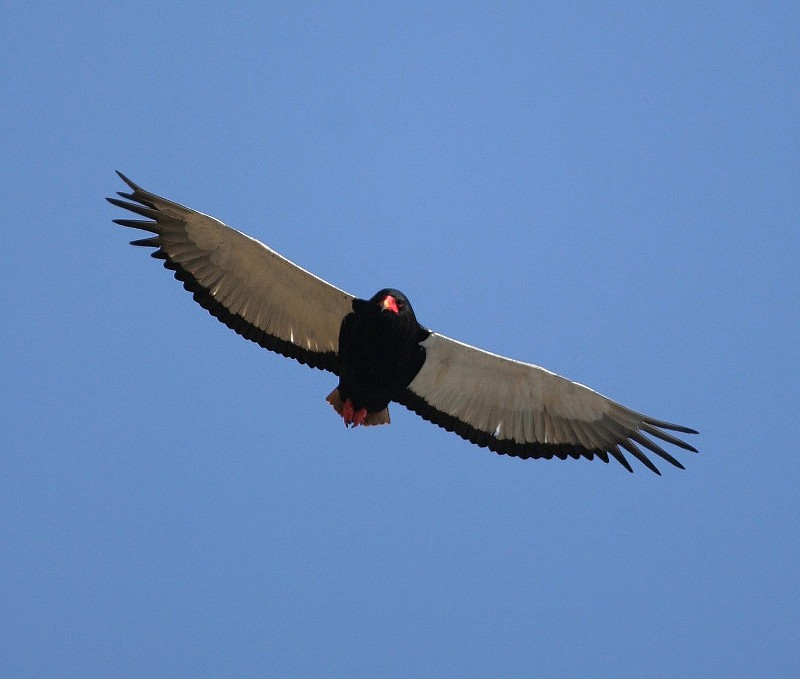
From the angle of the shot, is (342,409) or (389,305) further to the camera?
(342,409)

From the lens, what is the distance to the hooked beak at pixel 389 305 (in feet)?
59.0

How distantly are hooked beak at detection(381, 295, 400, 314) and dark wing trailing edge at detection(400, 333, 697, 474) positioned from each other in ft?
3.04

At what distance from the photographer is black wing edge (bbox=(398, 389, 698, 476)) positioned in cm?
1869

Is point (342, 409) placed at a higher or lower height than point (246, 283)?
lower

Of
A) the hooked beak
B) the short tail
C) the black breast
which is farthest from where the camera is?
the short tail

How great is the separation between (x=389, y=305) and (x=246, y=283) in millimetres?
1975

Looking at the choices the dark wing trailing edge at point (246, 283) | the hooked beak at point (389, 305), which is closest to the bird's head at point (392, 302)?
the hooked beak at point (389, 305)

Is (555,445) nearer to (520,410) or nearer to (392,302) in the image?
(520,410)

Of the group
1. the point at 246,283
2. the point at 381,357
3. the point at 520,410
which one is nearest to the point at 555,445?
the point at 520,410

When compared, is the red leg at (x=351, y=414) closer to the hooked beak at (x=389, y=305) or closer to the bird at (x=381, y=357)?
the bird at (x=381, y=357)

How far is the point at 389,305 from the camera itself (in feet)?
59.0

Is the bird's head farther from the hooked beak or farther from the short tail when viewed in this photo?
the short tail

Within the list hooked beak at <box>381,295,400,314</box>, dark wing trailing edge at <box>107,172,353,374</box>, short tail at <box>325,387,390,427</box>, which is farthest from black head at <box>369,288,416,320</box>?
short tail at <box>325,387,390,427</box>

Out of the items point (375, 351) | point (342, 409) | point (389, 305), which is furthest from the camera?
point (342, 409)
